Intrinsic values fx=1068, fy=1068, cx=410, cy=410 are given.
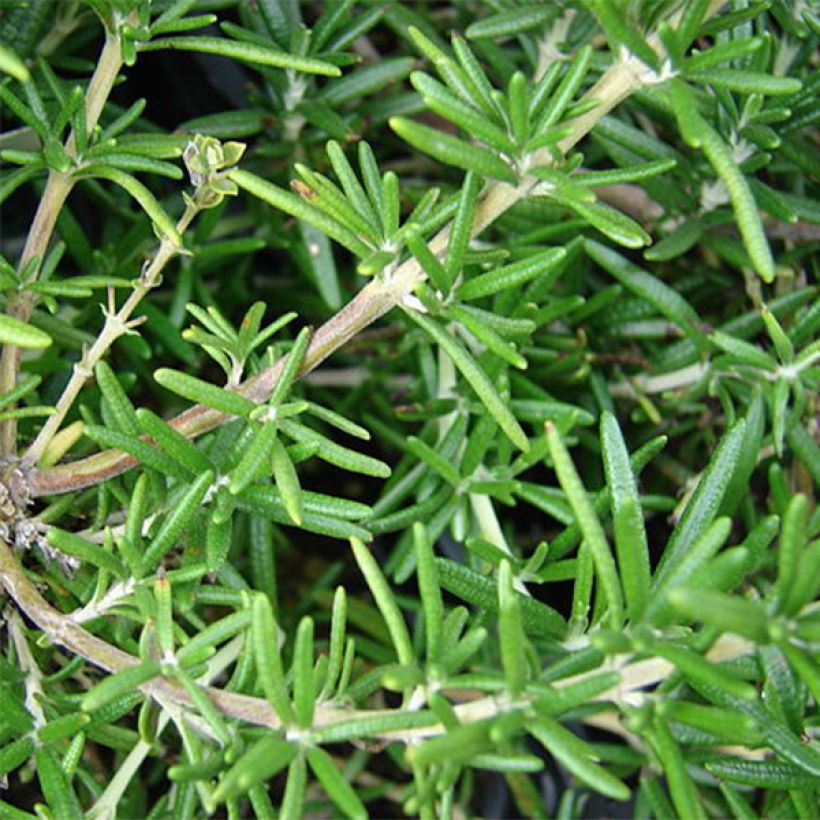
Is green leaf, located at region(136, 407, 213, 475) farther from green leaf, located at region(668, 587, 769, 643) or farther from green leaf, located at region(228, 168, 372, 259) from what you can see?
green leaf, located at region(668, 587, 769, 643)

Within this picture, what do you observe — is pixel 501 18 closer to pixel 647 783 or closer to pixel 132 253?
pixel 132 253

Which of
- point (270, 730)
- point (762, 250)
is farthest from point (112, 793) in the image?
point (762, 250)

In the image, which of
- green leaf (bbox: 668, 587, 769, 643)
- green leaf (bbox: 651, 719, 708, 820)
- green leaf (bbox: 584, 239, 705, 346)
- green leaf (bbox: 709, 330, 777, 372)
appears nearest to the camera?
green leaf (bbox: 668, 587, 769, 643)

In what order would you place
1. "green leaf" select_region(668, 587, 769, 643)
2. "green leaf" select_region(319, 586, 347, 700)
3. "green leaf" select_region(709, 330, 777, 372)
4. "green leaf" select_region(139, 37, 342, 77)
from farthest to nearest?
"green leaf" select_region(709, 330, 777, 372)
"green leaf" select_region(139, 37, 342, 77)
"green leaf" select_region(319, 586, 347, 700)
"green leaf" select_region(668, 587, 769, 643)

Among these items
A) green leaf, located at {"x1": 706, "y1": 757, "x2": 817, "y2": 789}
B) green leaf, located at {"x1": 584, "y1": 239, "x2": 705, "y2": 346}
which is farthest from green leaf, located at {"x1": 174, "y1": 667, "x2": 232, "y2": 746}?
green leaf, located at {"x1": 584, "y1": 239, "x2": 705, "y2": 346}

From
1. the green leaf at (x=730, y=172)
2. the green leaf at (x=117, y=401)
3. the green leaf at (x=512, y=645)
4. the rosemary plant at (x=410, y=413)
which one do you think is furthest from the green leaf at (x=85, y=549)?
the green leaf at (x=730, y=172)

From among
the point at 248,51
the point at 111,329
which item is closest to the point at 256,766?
the point at 111,329

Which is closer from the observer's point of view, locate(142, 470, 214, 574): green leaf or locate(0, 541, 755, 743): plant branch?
locate(0, 541, 755, 743): plant branch
